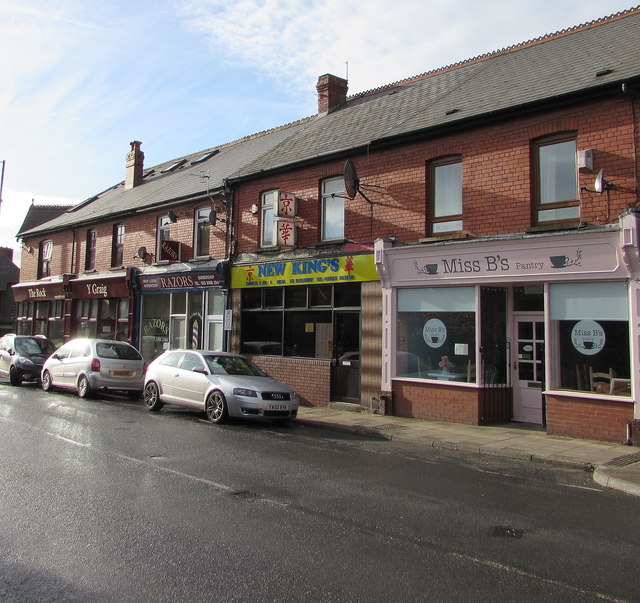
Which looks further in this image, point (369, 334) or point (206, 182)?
point (206, 182)

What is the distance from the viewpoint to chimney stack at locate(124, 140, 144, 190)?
27.6 meters

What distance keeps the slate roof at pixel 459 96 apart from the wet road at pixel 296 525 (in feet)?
24.1

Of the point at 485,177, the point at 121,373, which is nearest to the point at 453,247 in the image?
the point at 485,177

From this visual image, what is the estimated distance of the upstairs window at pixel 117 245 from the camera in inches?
917

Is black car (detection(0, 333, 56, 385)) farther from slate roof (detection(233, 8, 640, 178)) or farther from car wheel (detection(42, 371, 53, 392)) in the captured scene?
slate roof (detection(233, 8, 640, 178))

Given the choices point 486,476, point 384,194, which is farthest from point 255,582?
point 384,194

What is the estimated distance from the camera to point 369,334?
548 inches

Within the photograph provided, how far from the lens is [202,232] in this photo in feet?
64.0

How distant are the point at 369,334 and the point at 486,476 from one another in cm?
632

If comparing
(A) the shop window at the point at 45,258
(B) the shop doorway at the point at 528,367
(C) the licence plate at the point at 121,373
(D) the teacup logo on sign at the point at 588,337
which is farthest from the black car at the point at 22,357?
(D) the teacup logo on sign at the point at 588,337

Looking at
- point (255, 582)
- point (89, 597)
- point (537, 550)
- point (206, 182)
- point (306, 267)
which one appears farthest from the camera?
point (206, 182)

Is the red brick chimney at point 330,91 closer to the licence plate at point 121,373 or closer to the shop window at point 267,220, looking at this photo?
the shop window at point 267,220

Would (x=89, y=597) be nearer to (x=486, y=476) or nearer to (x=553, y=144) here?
(x=486, y=476)

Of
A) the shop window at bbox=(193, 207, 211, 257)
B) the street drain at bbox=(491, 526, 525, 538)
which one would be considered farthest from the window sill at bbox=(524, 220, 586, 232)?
the shop window at bbox=(193, 207, 211, 257)
